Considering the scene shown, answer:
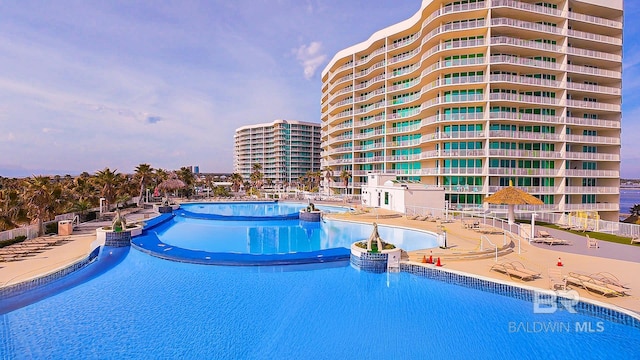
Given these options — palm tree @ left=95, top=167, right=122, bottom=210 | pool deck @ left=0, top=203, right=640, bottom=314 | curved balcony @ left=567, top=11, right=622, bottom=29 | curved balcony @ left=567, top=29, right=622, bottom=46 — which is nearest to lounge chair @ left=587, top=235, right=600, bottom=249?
pool deck @ left=0, top=203, right=640, bottom=314

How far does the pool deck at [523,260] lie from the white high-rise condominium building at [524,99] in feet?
52.6

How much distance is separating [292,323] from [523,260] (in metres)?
11.7

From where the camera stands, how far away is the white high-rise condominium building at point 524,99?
34250 millimetres

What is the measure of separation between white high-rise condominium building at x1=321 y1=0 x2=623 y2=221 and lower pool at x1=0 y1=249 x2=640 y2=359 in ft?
86.6

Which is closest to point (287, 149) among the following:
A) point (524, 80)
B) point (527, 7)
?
point (524, 80)

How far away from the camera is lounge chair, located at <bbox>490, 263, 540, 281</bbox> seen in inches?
480

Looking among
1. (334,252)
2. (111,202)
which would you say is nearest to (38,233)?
(111,202)

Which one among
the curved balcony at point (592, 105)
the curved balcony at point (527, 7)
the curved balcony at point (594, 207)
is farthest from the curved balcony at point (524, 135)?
the curved balcony at point (527, 7)

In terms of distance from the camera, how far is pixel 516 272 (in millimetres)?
12438

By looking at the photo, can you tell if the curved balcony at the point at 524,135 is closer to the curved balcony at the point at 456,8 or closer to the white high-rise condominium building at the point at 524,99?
the white high-rise condominium building at the point at 524,99

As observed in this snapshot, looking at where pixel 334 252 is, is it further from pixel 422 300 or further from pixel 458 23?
pixel 458 23

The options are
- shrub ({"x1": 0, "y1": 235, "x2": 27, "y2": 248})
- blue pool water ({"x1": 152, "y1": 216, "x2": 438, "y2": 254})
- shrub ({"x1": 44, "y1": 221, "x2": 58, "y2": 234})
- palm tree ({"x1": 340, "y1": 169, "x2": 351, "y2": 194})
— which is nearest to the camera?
shrub ({"x1": 0, "y1": 235, "x2": 27, "y2": 248})

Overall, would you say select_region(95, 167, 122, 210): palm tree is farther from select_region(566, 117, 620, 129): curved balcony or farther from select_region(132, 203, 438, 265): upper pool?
select_region(566, 117, 620, 129): curved balcony

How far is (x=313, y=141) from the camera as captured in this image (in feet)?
403
